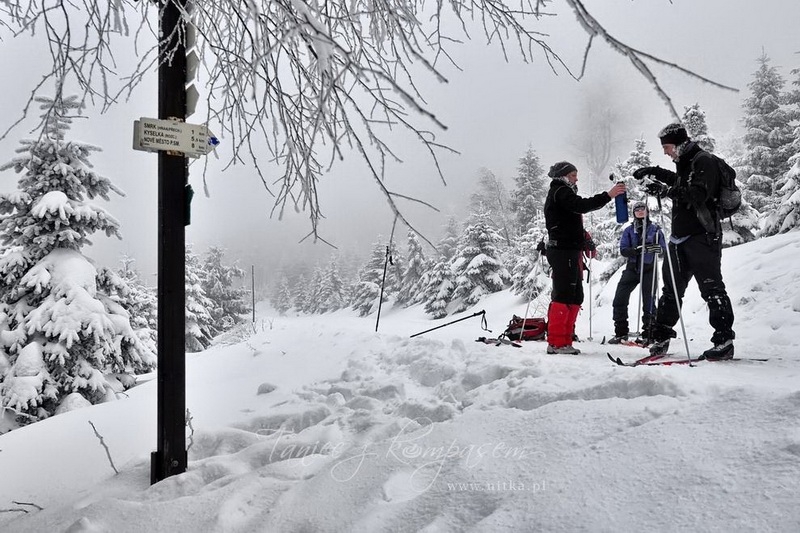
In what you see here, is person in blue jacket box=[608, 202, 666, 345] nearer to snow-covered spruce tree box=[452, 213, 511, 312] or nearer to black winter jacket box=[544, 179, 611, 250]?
black winter jacket box=[544, 179, 611, 250]

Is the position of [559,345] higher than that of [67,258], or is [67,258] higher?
[67,258]

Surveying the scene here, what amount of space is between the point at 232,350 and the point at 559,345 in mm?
5354

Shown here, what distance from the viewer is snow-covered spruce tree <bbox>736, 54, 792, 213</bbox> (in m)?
20.8

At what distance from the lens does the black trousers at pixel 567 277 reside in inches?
177

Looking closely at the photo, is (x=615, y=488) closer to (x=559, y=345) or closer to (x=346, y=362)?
(x=559, y=345)

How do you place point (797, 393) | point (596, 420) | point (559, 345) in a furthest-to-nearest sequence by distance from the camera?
point (559, 345), point (596, 420), point (797, 393)

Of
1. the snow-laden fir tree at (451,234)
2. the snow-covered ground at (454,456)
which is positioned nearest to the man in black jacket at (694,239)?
the snow-covered ground at (454,456)

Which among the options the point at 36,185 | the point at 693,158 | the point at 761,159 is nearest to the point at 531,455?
the point at 693,158

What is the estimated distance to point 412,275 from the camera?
37188 mm

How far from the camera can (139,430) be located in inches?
133

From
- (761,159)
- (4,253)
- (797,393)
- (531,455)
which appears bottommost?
(531,455)

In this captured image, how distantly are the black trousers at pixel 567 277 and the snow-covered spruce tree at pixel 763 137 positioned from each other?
22114 mm

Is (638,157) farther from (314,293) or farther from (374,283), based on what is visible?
(314,293)

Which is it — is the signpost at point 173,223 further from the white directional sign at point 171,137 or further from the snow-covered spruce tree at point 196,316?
the snow-covered spruce tree at point 196,316
